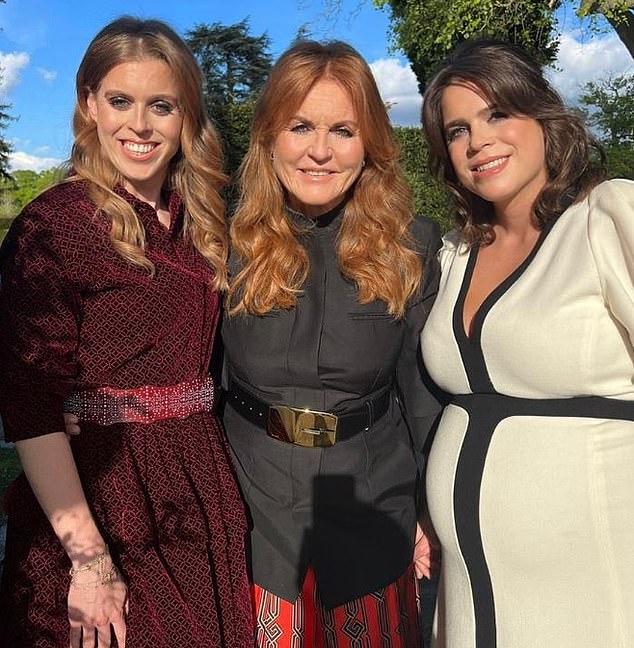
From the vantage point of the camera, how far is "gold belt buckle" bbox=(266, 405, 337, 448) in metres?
2.11

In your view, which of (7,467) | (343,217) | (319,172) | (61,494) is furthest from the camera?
(7,467)

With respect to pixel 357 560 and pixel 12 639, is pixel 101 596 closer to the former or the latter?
pixel 12 639

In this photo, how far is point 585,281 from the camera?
1781 mm

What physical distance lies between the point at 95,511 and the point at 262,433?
53cm

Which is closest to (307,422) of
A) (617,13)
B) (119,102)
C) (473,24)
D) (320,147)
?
(320,147)

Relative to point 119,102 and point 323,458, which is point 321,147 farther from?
point 323,458

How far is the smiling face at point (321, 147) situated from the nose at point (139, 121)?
43 centimetres

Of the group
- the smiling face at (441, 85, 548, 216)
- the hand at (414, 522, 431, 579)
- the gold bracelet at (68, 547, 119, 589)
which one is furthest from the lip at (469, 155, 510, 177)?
the gold bracelet at (68, 547, 119, 589)

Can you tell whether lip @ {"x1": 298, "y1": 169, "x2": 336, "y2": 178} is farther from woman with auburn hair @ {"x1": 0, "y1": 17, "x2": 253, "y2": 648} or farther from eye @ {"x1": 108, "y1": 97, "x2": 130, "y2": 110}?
eye @ {"x1": 108, "y1": 97, "x2": 130, "y2": 110}

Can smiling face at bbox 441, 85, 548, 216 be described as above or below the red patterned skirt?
above

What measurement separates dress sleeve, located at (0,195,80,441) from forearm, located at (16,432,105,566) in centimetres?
4

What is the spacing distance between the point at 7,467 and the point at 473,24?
8.50 metres

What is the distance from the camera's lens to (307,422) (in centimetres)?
211

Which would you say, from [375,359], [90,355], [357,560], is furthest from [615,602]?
[90,355]
